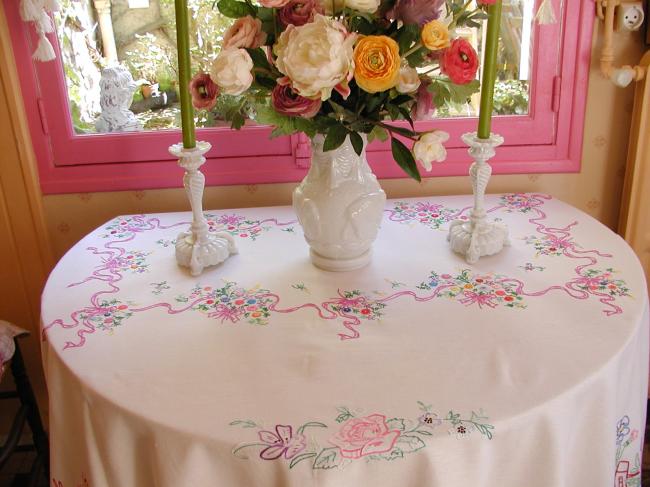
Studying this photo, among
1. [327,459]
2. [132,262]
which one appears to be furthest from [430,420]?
[132,262]

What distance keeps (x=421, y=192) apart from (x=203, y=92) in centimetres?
81

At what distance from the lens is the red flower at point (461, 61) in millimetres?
968

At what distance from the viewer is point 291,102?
3.15 feet

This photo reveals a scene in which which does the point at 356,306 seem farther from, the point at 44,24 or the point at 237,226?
the point at 44,24

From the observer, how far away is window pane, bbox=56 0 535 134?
5.20 ft

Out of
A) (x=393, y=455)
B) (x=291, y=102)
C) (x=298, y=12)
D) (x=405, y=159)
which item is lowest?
(x=393, y=455)

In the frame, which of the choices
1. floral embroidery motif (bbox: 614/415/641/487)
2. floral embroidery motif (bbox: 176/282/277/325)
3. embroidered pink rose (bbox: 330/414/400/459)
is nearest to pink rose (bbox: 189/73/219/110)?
floral embroidery motif (bbox: 176/282/277/325)

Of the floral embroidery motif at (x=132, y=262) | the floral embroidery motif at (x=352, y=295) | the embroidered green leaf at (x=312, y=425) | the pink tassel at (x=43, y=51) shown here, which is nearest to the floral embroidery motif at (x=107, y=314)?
the floral embroidery motif at (x=352, y=295)

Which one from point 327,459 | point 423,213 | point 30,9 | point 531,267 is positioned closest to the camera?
point 327,459

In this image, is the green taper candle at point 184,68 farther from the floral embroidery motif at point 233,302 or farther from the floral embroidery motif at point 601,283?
the floral embroidery motif at point 601,283

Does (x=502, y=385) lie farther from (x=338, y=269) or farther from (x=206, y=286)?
(x=206, y=286)

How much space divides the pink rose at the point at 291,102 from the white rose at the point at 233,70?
0.05 m

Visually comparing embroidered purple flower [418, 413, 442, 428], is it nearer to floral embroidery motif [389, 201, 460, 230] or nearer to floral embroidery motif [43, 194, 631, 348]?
floral embroidery motif [43, 194, 631, 348]

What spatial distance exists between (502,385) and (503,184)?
944 mm
